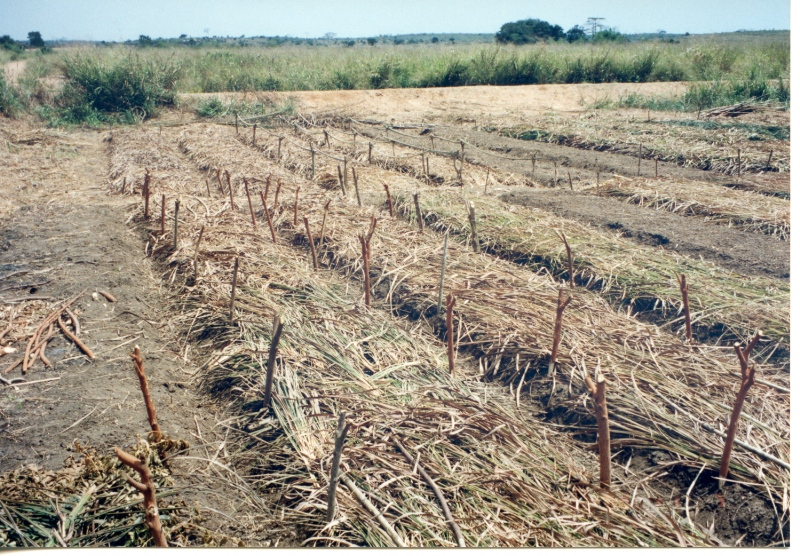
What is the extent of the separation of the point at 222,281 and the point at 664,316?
264cm

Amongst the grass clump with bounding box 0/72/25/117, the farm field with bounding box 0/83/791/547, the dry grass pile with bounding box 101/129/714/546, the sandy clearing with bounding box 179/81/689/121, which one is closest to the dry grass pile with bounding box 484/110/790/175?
the farm field with bounding box 0/83/791/547

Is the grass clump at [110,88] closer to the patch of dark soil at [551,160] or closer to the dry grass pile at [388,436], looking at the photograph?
the patch of dark soil at [551,160]

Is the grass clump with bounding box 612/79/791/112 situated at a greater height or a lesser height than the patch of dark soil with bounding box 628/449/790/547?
greater

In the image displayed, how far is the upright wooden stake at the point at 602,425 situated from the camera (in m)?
1.56

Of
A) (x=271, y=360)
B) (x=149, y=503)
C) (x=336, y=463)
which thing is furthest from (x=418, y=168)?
(x=149, y=503)

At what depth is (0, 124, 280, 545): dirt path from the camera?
1865mm

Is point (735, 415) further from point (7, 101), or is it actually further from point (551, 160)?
point (7, 101)

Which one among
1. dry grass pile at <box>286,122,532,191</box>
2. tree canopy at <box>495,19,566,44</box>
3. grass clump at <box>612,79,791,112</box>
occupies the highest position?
tree canopy at <box>495,19,566,44</box>

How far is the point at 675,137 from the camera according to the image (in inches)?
319

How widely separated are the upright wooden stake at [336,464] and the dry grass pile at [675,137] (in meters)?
6.09

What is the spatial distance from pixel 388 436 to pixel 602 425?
76 cm

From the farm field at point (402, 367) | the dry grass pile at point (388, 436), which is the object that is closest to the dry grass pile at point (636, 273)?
the farm field at point (402, 367)

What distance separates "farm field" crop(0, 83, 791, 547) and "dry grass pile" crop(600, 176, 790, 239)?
0.03m

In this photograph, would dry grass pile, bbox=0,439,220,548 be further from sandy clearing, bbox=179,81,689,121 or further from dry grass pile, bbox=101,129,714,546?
sandy clearing, bbox=179,81,689,121
